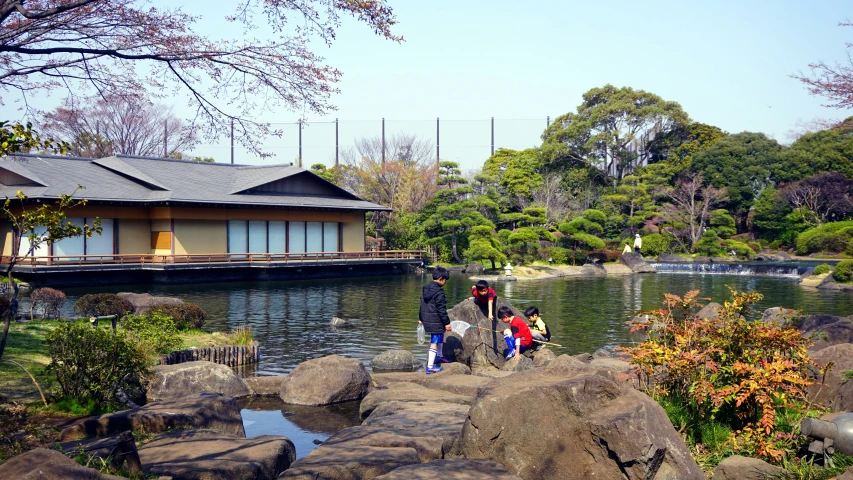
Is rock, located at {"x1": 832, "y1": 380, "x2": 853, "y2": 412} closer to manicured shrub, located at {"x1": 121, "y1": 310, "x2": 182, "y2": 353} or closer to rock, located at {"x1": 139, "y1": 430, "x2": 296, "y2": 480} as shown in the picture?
rock, located at {"x1": 139, "y1": 430, "x2": 296, "y2": 480}

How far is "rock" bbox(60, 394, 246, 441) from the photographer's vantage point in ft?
20.8

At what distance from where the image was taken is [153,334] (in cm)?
1112

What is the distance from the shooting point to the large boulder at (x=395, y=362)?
12250 mm

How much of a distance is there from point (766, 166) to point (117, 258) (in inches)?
1531

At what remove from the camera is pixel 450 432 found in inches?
245

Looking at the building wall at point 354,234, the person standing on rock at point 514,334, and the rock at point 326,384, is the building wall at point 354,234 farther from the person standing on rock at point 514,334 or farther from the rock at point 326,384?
the rock at point 326,384

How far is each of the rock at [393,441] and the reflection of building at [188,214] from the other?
78.2ft

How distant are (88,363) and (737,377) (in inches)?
256

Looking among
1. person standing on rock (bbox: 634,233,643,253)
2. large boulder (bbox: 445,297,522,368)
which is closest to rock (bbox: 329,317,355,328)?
large boulder (bbox: 445,297,522,368)

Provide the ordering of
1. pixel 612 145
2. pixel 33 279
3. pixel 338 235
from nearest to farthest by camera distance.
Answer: pixel 33 279
pixel 338 235
pixel 612 145

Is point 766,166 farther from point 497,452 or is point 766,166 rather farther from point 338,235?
point 497,452

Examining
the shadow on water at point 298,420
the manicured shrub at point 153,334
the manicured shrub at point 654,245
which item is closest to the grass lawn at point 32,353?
the manicured shrub at point 153,334

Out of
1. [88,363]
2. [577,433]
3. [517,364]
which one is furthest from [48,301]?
[577,433]

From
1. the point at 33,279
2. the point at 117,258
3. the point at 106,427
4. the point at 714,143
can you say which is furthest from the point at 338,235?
the point at 106,427
